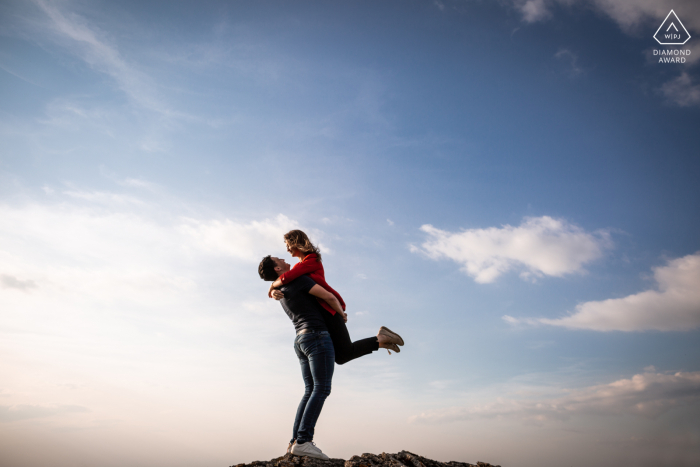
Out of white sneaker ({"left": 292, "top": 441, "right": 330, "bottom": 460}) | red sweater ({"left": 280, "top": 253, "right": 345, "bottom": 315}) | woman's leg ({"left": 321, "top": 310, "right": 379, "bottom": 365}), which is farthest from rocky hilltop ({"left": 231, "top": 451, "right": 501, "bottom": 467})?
red sweater ({"left": 280, "top": 253, "right": 345, "bottom": 315})

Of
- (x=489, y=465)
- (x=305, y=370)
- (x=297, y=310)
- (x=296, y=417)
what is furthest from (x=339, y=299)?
(x=489, y=465)

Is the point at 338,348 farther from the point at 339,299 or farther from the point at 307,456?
the point at 307,456

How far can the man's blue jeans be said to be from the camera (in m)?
5.91

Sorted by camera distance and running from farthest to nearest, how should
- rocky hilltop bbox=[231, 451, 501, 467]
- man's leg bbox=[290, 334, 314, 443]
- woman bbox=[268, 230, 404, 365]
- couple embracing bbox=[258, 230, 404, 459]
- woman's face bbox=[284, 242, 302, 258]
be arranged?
1. woman's face bbox=[284, 242, 302, 258]
2. woman bbox=[268, 230, 404, 365]
3. man's leg bbox=[290, 334, 314, 443]
4. couple embracing bbox=[258, 230, 404, 459]
5. rocky hilltop bbox=[231, 451, 501, 467]

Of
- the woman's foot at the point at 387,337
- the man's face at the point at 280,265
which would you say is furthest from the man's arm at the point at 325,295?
the woman's foot at the point at 387,337

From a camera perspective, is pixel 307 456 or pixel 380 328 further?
pixel 380 328

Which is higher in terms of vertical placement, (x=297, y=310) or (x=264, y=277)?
(x=264, y=277)

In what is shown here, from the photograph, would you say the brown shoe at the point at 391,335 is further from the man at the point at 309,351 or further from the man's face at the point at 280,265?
the man's face at the point at 280,265

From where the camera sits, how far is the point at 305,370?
21.3ft

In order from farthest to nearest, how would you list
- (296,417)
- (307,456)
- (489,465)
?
(489,465) → (296,417) → (307,456)

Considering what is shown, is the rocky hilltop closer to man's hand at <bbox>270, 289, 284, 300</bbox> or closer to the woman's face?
A: man's hand at <bbox>270, 289, 284, 300</bbox>

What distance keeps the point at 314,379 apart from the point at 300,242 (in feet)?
6.93

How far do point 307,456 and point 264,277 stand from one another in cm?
274

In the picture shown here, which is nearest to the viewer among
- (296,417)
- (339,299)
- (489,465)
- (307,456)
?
(307,456)
